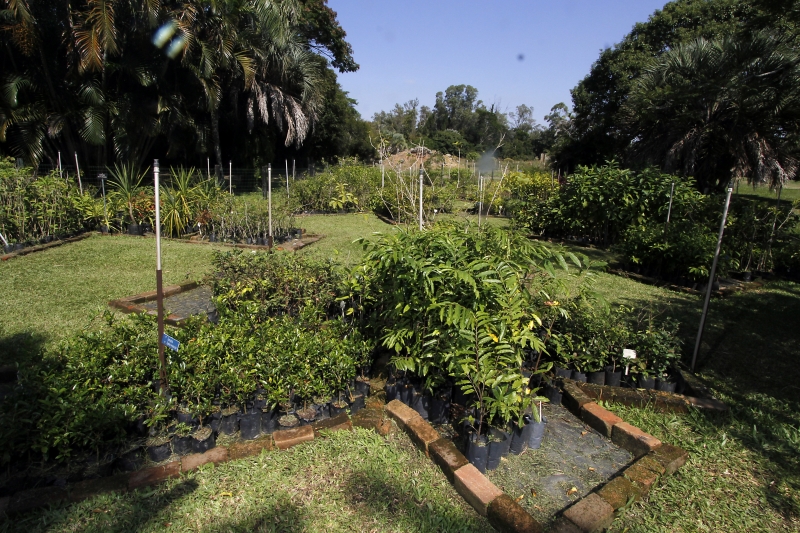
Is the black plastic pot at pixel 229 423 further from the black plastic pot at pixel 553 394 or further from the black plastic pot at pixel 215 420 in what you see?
the black plastic pot at pixel 553 394

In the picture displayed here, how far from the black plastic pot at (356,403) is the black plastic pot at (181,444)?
91 centimetres

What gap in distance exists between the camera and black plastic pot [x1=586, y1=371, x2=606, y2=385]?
346 cm

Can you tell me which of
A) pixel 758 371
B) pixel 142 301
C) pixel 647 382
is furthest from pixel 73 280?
pixel 758 371

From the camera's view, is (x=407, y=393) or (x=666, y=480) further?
(x=407, y=393)

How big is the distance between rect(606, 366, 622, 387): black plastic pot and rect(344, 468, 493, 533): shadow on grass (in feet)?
5.79

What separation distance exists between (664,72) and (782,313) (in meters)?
10.1

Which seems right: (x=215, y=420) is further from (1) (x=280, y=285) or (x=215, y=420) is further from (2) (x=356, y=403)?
(1) (x=280, y=285)

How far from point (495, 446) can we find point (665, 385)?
1.68m

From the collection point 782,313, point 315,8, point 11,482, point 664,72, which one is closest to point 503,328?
point 11,482

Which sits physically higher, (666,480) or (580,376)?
(580,376)

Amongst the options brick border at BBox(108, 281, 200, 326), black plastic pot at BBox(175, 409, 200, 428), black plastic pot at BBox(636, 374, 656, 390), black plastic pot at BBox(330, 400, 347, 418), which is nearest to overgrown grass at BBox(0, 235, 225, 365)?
brick border at BBox(108, 281, 200, 326)

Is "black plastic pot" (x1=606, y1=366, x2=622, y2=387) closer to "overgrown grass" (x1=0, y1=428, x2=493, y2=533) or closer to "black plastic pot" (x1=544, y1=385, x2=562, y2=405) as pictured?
"black plastic pot" (x1=544, y1=385, x2=562, y2=405)

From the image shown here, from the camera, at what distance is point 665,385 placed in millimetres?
3424

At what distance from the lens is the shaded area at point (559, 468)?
232 cm
